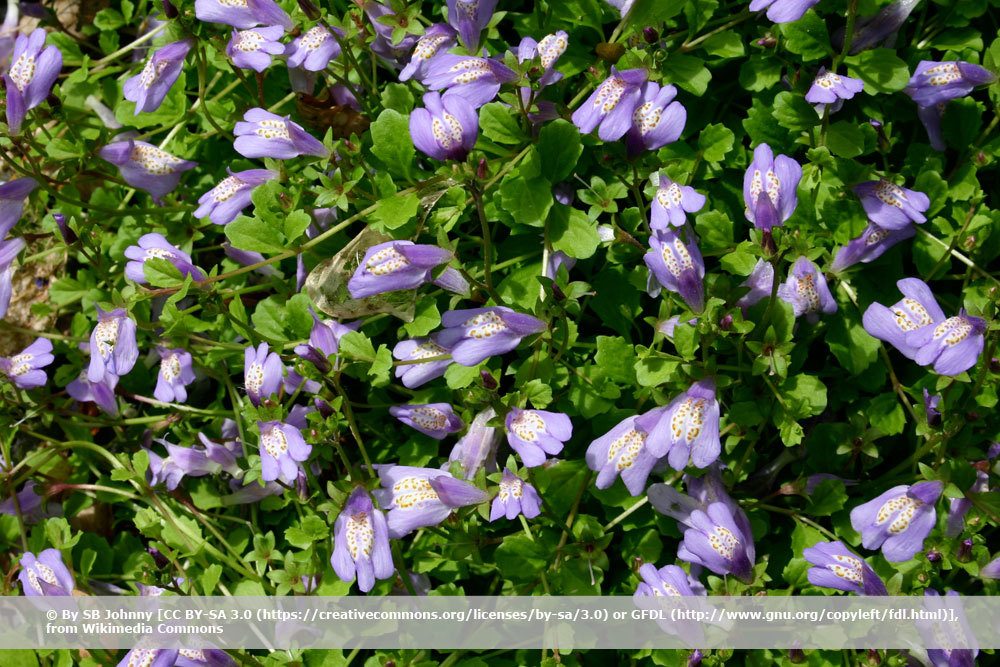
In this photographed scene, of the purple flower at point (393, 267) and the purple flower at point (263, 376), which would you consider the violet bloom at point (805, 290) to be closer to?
the purple flower at point (393, 267)

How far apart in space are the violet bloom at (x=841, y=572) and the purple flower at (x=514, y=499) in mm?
645

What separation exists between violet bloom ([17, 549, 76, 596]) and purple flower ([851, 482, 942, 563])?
2.08 m

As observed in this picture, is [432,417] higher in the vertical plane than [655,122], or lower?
lower

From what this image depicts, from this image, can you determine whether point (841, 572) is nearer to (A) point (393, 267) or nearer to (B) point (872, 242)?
(B) point (872, 242)

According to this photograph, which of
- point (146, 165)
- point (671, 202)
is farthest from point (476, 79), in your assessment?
point (146, 165)

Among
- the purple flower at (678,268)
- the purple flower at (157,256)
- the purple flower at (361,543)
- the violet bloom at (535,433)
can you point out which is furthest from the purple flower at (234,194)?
the purple flower at (678,268)

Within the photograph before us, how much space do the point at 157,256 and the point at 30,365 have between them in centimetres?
56

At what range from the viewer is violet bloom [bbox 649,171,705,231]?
2.15 m

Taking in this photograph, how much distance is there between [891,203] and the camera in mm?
2283

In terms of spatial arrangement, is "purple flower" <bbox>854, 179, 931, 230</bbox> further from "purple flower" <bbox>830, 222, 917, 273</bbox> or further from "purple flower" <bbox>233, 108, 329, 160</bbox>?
"purple flower" <bbox>233, 108, 329, 160</bbox>

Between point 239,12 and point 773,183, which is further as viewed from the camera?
point 239,12

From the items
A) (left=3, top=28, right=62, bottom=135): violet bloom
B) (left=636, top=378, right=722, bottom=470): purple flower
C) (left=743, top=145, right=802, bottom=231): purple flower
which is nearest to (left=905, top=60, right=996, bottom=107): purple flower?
(left=743, top=145, right=802, bottom=231): purple flower

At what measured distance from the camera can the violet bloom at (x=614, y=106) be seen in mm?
2199

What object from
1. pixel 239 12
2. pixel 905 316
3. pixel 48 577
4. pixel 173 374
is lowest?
pixel 48 577
